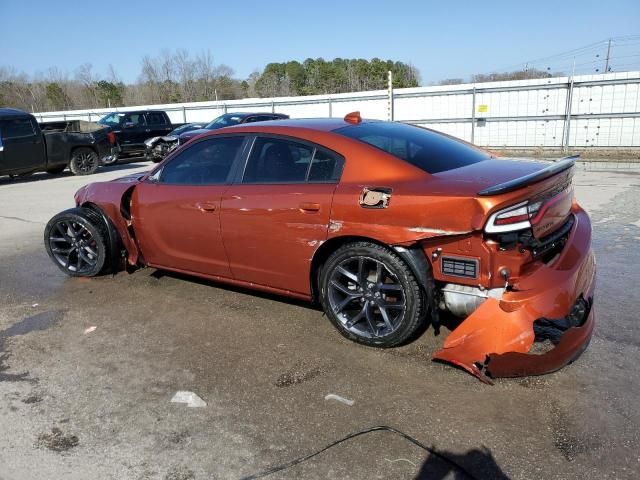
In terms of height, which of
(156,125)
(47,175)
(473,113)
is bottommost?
(47,175)

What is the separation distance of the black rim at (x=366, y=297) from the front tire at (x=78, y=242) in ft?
8.93

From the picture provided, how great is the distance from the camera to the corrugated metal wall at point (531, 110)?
1573 cm

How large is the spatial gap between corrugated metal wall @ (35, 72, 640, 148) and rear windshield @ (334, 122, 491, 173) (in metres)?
14.2

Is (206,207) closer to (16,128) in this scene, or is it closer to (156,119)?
(16,128)

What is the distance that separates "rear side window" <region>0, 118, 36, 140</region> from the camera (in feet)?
43.1

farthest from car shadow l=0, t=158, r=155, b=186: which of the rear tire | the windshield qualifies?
the windshield

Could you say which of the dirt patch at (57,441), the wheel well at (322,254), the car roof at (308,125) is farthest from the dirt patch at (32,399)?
the car roof at (308,125)

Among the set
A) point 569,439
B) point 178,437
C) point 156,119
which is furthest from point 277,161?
point 156,119

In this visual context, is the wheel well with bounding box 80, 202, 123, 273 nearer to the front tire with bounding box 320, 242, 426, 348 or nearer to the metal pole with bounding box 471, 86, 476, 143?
the front tire with bounding box 320, 242, 426, 348

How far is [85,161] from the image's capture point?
15664mm

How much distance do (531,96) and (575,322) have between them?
15.6 m

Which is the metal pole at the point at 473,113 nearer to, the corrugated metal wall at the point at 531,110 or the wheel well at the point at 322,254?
the corrugated metal wall at the point at 531,110

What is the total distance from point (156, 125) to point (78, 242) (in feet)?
51.9

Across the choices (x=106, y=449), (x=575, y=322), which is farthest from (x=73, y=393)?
(x=575, y=322)
